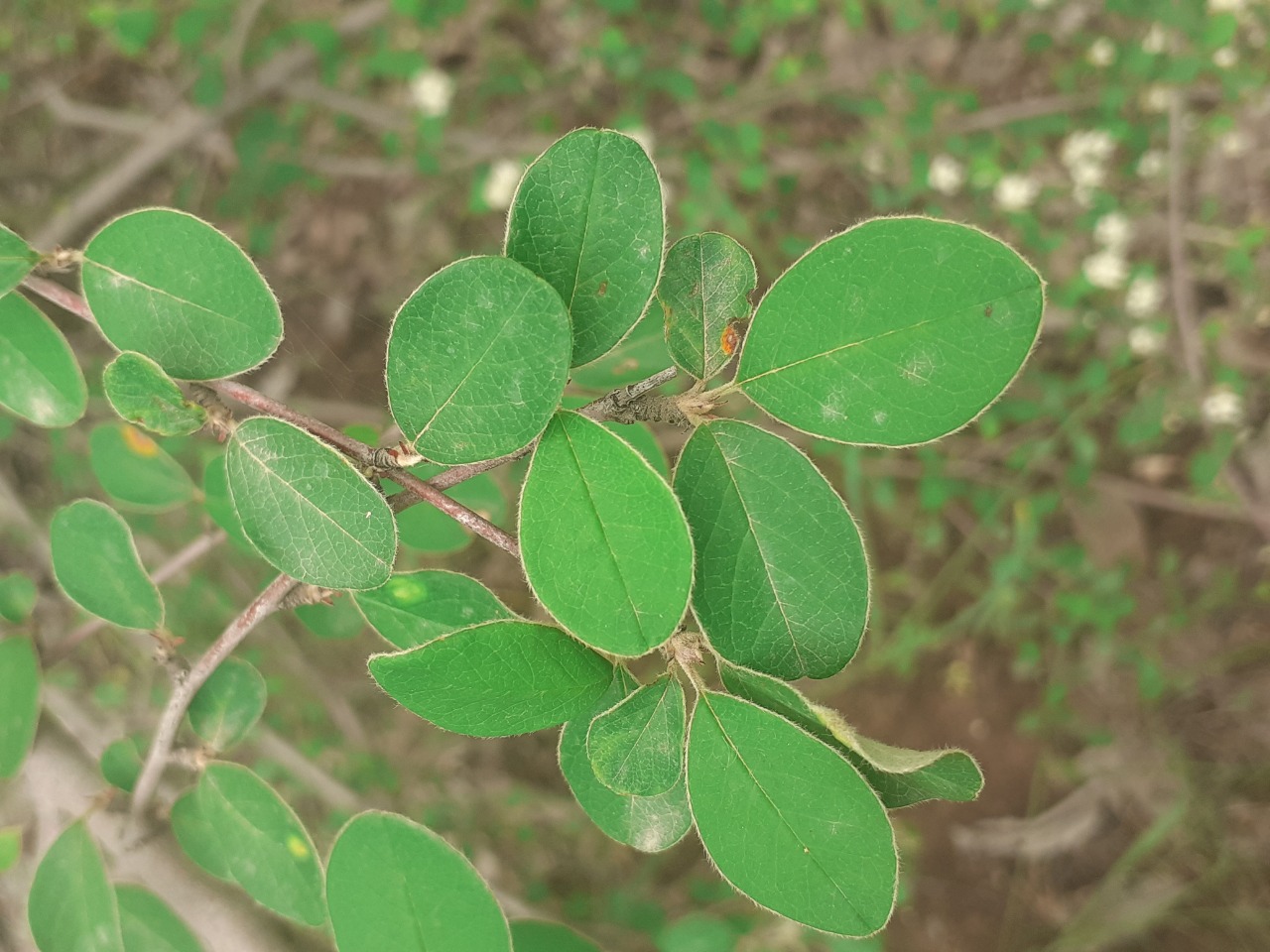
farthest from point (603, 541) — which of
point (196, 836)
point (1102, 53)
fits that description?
point (1102, 53)

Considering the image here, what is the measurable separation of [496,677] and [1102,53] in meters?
2.42

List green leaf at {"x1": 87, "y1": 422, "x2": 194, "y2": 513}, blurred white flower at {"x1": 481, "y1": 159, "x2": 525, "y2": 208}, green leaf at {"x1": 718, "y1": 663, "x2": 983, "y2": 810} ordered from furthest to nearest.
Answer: blurred white flower at {"x1": 481, "y1": 159, "x2": 525, "y2": 208} < green leaf at {"x1": 87, "y1": 422, "x2": 194, "y2": 513} < green leaf at {"x1": 718, "y1": 663, "x2": 983, "y2": 810}

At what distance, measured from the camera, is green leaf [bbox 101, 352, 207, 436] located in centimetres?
67

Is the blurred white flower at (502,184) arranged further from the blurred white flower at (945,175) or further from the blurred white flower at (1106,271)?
the blurred white flower at (1106,271)

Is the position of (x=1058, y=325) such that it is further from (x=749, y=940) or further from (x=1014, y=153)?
(x=749, y=940)

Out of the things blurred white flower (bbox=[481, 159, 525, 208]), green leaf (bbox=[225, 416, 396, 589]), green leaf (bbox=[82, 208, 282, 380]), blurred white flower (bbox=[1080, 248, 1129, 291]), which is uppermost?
green leaf (bbox=[82, 208, 282, 380])

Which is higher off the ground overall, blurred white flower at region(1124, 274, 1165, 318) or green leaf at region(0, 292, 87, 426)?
green leaf at region(0, 292, 87, 426)

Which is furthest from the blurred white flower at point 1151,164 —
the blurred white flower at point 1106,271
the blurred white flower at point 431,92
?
the blurred white flower at point 431,92

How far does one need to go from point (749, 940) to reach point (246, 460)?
161cm

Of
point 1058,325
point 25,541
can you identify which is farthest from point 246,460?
point 1058,325

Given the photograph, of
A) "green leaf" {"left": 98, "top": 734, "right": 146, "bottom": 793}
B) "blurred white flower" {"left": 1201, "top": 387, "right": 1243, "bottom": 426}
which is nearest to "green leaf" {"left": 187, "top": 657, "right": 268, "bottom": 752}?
"green leaf" {"left": 98, "top": 734, "right": 146, "bottom": 793}

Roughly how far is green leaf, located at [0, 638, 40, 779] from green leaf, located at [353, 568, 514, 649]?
44 centimetres

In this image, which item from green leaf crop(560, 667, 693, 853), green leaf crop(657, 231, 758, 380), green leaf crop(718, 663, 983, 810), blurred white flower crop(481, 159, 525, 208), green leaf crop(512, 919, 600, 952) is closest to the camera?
green leaf crop(718, 663, 983, 810)

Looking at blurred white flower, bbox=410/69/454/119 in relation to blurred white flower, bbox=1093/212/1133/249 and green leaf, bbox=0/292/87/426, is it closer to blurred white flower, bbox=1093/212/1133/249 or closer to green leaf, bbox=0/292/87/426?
green leaf, bbox=0/292/87/426
